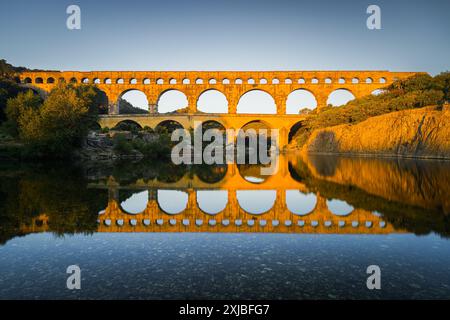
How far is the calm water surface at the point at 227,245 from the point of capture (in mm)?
3242

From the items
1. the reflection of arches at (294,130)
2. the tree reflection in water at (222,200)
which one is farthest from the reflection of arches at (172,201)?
the reflection of arches at (294,130)

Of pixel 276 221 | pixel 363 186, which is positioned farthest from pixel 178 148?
pixel 276 221

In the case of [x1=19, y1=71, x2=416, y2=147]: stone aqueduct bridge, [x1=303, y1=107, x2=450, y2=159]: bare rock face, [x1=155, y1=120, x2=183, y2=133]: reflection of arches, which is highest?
[x1=19, y1=71, x2=416, y2=147]: stone aqueduct bridge

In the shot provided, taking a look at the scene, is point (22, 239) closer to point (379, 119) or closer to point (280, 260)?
point (280, 260)

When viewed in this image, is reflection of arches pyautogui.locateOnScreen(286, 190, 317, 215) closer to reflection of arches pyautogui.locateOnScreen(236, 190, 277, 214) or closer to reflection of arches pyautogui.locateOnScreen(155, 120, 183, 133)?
reflection of arches pyautogui.locateOnScreen(236, 190, 277, 214)

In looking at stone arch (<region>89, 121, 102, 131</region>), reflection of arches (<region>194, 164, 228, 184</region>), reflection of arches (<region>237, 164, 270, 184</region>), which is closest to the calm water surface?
reflection of arches (<region>237, 164, 270, 184</region>)

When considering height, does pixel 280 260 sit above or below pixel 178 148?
below

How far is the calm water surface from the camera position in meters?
3.24

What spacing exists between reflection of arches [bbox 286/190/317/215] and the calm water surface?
0.08 feet

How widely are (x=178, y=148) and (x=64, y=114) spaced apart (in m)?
12.7

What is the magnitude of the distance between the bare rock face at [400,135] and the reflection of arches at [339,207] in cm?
1767

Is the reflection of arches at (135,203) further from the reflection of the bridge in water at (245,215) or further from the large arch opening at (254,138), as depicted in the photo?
the large arch opening at (254,138)

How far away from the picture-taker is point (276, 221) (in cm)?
611

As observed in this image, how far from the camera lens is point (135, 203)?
793 centimetres
